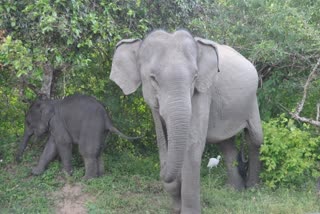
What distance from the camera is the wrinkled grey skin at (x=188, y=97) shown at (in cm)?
531

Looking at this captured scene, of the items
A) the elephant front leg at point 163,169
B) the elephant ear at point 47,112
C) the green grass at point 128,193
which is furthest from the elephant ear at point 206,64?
the elephant ear at point 47,112

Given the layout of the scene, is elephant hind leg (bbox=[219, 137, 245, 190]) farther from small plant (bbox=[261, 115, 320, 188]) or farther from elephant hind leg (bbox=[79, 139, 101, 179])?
elephant hind leg (bbox=[79, 139, 101, 179])

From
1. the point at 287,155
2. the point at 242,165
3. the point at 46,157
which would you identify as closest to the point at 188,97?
the point at 287,155

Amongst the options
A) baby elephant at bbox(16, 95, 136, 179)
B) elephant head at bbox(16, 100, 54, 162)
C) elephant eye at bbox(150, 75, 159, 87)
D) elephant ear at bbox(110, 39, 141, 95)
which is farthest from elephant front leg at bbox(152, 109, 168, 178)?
elephant head at bbox(16, 100, 54, 162)

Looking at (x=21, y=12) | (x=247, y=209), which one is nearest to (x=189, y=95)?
(x=247, y=209)

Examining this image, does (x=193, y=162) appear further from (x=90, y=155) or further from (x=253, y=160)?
(x=90, y=155)

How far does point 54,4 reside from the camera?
626cm

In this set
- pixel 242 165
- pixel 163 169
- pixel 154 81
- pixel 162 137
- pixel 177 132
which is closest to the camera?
pixel 177 132

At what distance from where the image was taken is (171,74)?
17.6ft

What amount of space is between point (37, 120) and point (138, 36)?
2.02 meters

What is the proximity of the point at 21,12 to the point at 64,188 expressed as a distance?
2.42 metres

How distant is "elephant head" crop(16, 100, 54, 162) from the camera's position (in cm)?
794

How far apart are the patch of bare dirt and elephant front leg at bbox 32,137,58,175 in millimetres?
593

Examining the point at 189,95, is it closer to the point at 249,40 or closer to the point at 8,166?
the point at 249,40
